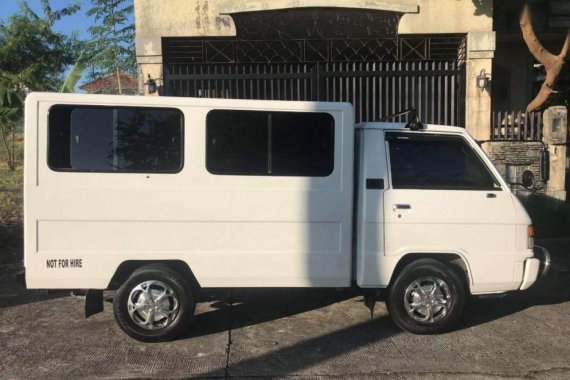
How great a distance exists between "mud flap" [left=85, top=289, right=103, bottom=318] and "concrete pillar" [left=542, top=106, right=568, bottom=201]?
844cm

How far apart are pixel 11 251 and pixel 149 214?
196 inches

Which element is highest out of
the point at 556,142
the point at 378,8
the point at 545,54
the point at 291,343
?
the point at 378,8

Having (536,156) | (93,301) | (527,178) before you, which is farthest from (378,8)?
(93,301)

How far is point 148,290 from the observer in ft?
15.6

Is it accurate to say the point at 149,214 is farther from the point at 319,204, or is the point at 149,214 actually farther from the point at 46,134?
the point at 319,204

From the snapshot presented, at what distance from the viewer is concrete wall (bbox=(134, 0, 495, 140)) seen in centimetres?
1060

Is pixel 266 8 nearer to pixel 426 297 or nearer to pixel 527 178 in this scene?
pixel 527 178

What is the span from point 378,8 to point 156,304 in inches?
316

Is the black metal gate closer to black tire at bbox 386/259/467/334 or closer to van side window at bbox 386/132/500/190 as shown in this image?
van side window at bbox 386/132/500/190

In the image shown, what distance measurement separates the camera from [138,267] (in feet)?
15.8

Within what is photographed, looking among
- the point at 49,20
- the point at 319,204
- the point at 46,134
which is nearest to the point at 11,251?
the point at 46,134

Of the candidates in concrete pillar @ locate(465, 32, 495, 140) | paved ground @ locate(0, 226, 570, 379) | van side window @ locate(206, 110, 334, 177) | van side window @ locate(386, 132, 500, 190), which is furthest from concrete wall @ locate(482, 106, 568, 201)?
van side window @ locate(206, 110, 334, 177)

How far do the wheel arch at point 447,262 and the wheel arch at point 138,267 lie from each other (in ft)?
5.97

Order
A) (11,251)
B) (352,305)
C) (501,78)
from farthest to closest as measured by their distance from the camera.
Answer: (501,78)
(11,251)
(352,305)
